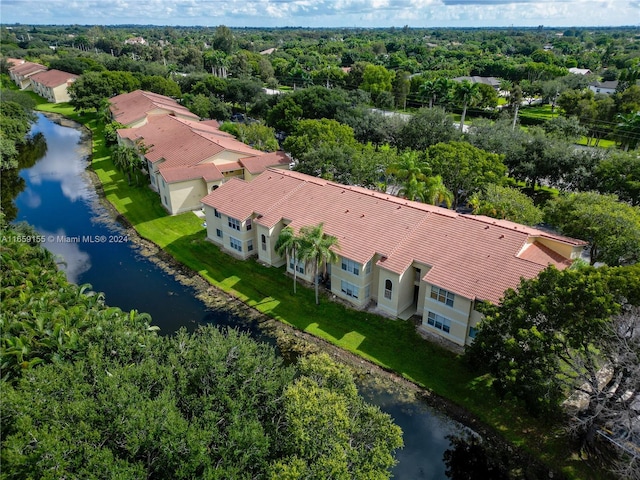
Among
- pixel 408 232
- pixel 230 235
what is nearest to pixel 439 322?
pixel 408 232

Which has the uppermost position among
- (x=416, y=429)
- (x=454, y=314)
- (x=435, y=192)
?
(x=435, y=192)

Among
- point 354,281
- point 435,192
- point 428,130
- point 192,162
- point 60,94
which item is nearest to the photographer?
point 354,281

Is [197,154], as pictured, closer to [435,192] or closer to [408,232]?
[435,192]

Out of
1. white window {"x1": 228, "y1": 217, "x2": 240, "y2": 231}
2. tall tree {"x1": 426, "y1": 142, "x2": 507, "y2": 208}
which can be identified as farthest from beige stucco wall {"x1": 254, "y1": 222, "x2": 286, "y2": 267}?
tall tree {"x1": 426, "y1": 142, "x2": 507, "y2": 208}

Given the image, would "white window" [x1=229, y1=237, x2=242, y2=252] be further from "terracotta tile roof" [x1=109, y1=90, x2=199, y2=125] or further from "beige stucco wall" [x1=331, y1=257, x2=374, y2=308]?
"terracotta tile roof" [x1=109, y1=90, x2=199, y2=125]

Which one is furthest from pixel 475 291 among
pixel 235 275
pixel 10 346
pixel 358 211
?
pixel 10 346

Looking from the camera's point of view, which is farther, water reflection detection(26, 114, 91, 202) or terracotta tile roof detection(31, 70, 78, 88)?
terracotta tile roof detection(31, 70, 78, 88)
